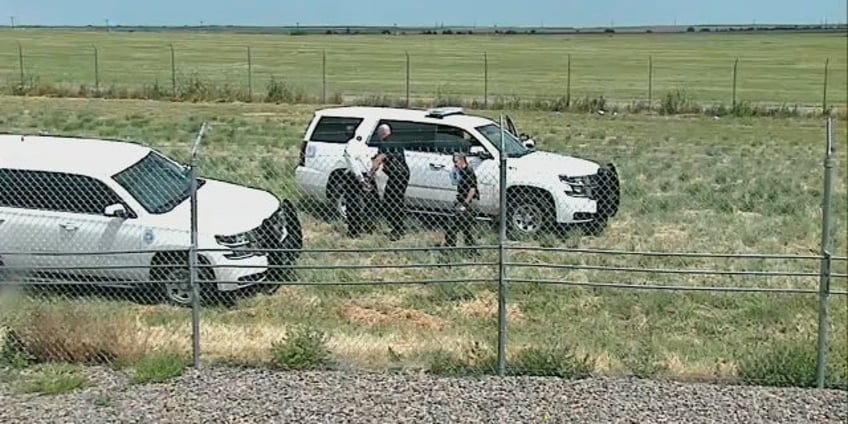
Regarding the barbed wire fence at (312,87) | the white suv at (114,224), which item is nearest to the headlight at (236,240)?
the white suv at (114,224)

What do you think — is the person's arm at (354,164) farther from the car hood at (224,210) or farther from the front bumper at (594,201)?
the front bumper at (594,201)

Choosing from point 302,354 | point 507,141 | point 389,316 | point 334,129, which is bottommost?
point 389,316

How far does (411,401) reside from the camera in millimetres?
6832

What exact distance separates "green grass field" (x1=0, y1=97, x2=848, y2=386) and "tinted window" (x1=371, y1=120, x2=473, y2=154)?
4.92 feet

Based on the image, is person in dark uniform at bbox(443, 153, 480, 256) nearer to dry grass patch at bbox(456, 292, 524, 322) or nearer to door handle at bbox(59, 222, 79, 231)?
dry grass patch at bbox(456, 292, 524, 322)

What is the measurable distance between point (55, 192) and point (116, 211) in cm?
64

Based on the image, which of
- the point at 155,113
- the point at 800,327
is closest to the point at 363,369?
the point at 800,327

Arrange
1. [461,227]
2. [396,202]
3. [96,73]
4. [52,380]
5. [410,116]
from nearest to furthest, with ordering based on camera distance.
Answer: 1. [52,380]
2. [461,227]
3. [396,202]
4. [410,116]
5. [96,73]

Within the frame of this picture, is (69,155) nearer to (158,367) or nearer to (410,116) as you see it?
(158,367)

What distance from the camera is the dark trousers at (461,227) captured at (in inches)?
467

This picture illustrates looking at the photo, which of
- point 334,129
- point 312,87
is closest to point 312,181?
point 334,129

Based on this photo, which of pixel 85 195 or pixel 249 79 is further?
pixel 249 79

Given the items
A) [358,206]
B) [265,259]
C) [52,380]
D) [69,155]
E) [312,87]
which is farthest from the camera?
[312,87]

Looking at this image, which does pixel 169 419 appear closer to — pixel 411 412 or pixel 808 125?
pixel 411 412
